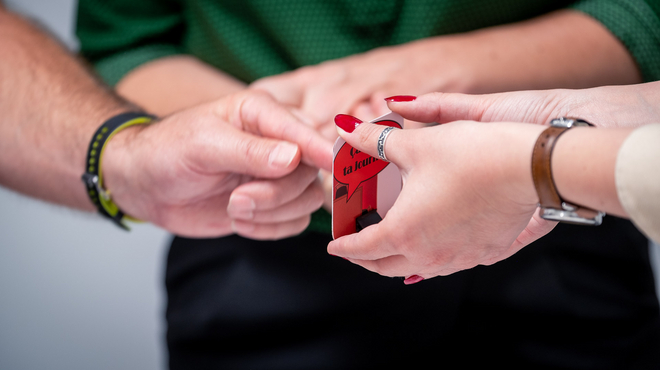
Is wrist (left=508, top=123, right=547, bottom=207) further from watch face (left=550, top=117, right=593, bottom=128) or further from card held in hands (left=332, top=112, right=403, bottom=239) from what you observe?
card held in hands (left=332, top=112, right=403, bottom=239)

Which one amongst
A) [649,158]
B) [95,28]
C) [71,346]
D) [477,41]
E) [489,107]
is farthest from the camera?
[71,346]

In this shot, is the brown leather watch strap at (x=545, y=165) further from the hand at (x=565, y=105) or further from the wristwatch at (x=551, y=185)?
the hand at (x=565, y=105)

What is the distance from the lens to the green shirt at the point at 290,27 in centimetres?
88

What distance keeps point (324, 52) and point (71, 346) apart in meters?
1.38

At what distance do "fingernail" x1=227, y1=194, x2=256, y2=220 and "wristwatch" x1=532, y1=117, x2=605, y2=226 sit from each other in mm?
473

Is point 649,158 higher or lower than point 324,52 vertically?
higher

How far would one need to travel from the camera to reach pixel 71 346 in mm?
1648

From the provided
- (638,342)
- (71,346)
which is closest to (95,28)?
(71,346)

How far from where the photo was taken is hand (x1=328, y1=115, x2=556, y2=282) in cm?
47

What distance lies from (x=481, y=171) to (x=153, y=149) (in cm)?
56

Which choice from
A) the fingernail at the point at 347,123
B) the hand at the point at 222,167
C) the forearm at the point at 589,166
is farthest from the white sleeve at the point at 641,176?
the hand at the point at 222,167

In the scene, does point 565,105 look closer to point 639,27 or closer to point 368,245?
point 368,245

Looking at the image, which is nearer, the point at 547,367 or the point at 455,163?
the point at 455,163

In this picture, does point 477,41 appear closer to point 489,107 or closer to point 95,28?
point 489,107
